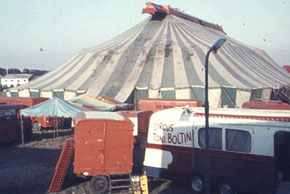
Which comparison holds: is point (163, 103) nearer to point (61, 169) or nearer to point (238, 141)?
point (61, 169)

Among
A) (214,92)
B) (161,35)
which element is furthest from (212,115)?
(161,35)

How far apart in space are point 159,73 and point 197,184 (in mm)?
19748

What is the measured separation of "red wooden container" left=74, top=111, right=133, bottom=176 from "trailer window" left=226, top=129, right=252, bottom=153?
338cm

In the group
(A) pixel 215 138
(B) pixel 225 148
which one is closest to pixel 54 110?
(A) pixel 215 138

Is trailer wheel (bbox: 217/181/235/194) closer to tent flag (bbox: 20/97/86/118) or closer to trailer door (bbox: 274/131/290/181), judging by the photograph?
trailer door (bbox: 274/131/290/181)

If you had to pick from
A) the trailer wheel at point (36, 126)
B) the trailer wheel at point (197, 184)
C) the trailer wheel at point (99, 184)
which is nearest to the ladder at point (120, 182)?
the trailer wheel at point (99, 184)

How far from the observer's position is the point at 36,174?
12.8 metres

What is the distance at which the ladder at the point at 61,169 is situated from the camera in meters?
11.0

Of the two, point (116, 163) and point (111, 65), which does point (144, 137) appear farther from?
point (111, 65)

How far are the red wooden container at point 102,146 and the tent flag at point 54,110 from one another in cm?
763

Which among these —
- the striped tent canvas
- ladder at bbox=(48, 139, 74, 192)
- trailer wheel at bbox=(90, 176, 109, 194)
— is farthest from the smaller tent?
trailer wheel at bbox=(90, 176, 109, 194)

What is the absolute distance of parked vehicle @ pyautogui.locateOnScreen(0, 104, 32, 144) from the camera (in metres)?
18.8

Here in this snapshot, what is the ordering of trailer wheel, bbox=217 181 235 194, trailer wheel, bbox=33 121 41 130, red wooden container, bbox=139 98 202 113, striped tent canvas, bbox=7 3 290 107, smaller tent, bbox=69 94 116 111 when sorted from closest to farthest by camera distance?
trailer wheel, bbox=217 181 235 194 → red wooden container, bbox=139 98 202 113 → smaller tent, bbox=69 94 116 111 → trailer wheel, bbox=33 121 41 130 → striped tent canvas, bbox=7 3 290 107

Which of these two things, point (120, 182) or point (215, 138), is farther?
point (120, 182)
